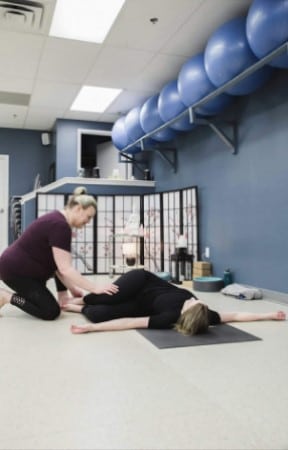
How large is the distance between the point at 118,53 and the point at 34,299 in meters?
2.91

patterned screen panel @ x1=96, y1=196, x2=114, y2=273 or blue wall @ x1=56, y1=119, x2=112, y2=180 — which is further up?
blue wall @ x1=56, y1=119, x2=112, y2=180

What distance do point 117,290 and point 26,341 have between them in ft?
2.25

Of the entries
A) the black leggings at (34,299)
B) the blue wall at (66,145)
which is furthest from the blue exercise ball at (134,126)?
the black leggings at (34,299)

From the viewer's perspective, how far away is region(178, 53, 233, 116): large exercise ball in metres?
4.02

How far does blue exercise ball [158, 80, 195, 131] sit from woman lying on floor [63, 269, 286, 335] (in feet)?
7.46

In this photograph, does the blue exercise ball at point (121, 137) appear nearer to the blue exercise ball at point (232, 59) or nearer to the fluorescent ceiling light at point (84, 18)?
the fluorescent ceiling light at point (84, 18)

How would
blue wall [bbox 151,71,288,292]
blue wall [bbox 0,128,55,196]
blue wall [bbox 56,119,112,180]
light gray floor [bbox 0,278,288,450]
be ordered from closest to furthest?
light gray floor [bbox 0,278,288,450], blue wall [bbox 151,71,288,292], blue wall [bbox 56,119,112,180], blue wall [bbox 0,128,55,196]

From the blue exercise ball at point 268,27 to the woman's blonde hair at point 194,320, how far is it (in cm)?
195

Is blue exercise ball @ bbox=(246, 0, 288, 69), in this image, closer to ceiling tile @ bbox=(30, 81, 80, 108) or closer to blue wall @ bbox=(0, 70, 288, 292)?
blue wall @ bbox=(0, 70, 288, 292)

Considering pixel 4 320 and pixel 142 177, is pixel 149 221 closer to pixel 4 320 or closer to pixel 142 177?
pixel 142 177

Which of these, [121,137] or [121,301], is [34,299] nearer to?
[121,301]

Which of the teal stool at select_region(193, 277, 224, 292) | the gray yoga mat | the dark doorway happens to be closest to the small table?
the teal stool at select_region(193, 277, 224, 292)

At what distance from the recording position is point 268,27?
2986 mm

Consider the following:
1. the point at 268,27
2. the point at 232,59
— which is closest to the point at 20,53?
the point at 232,59
